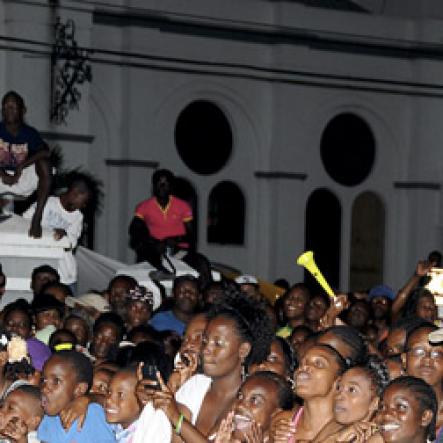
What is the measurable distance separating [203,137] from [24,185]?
28.1 feet

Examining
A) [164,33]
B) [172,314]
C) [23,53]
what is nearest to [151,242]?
[172,314]

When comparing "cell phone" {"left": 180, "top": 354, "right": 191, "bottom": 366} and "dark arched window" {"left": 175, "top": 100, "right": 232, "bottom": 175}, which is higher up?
"dark arched window" {"left": 175, "top": 100, "right": 232, "bottom": 175}

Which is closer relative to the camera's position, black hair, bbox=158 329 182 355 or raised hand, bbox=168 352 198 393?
raised hand, bbox=168 352 198 393

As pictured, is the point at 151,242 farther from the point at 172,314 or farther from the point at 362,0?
the point at 362,0

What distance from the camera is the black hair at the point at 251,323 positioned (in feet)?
20.3

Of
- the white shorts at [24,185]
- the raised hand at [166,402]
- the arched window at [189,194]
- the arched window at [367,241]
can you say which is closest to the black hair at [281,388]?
the raised hand at [166,402]

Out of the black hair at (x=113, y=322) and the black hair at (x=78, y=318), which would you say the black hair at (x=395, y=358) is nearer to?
the black hair at (x=113, y=322)

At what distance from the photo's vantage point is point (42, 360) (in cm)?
794

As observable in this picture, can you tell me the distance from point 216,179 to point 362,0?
11.3ft

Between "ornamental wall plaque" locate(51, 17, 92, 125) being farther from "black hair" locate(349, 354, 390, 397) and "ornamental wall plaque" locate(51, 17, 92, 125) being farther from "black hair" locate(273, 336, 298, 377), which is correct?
"black hair" locate(349, 354, 390, 397)

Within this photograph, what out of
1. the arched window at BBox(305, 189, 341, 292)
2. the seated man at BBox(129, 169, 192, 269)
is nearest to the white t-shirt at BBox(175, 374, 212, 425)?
the seated man at BBox(129, 169, 192, 269)

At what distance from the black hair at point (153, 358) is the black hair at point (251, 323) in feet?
1.34

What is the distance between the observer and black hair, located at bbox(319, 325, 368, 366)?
20.6ft

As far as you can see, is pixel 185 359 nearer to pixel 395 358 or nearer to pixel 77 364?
pixel 77 364
